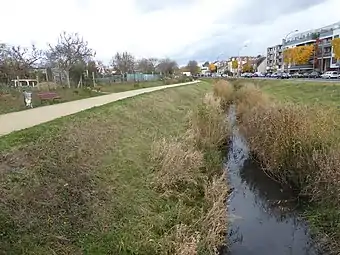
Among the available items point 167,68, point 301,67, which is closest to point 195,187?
point 167,68

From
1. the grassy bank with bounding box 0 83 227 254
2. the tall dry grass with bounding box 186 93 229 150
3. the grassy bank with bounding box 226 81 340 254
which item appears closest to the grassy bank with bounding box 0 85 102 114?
the grassy bank with bounding box 0 83 227 254

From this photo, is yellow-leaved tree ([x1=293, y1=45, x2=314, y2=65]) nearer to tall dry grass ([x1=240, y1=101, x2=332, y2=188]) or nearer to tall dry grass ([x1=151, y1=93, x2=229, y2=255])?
tall dry grass ([x1=151, y1=93, x2=229, y2=255])

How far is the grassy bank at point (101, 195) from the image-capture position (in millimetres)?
6977

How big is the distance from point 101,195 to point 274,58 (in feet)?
445

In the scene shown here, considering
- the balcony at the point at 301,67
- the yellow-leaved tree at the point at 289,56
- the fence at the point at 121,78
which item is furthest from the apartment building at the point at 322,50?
the fence at the point at 121,78

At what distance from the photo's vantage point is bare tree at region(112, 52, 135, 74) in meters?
58.5

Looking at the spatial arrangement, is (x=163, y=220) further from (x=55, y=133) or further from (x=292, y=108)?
(x=292, y=108)

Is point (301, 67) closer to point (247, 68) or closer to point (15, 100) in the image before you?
point (247, 68)

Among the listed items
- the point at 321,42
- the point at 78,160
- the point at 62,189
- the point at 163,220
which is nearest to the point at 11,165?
the point at 62,189

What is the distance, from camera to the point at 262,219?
10.8m

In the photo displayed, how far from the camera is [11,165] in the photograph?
27.6 ft

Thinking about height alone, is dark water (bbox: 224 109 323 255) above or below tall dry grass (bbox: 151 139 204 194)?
below

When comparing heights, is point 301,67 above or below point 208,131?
below

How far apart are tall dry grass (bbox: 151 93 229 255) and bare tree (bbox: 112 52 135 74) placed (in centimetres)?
4415
